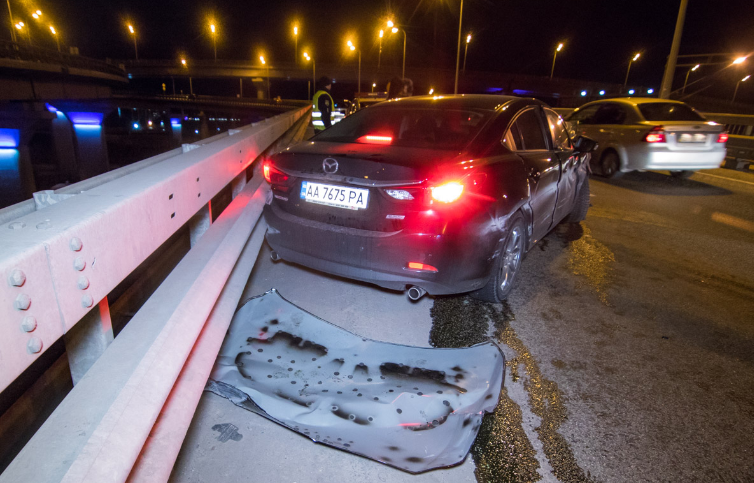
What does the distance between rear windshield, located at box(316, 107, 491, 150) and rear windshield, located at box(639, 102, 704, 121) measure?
7254 millimetres

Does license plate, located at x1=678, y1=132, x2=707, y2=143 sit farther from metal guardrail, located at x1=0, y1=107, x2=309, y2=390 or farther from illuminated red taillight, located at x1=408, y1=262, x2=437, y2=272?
metal guardrail, located at x1=0, y1=107, x2=309, y2=390

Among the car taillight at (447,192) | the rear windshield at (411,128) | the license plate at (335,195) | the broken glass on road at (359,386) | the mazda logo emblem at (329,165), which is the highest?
the rear windshield at (411,128)

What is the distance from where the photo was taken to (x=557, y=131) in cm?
505

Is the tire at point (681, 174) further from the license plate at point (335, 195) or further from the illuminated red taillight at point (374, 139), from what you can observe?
the license plate at point (335, 195)

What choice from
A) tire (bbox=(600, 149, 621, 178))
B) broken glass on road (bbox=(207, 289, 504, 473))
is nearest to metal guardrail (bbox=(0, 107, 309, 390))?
broken glass on road (bbox=(207, 289, 504, 473))

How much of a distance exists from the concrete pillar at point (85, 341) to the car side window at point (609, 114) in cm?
1037

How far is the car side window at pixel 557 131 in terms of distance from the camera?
4.88 metres

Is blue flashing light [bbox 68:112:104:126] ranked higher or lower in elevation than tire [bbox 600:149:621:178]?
lower

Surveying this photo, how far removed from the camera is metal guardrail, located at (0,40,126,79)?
930 inches

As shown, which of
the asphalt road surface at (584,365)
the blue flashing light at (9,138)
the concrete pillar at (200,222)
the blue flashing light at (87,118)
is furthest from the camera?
the blue flashing light at (87,118)

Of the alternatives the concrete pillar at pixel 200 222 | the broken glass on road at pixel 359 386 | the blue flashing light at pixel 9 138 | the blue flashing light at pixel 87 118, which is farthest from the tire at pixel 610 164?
the blue flashing light at pixel 87 118

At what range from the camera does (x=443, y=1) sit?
39125 millimetres

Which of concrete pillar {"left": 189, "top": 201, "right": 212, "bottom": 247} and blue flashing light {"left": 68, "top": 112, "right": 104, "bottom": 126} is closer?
concrete pillar {"left": 189, "top": 201, "right": 212, "bottom": 247}

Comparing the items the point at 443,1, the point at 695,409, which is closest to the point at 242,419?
the point at 695,409
